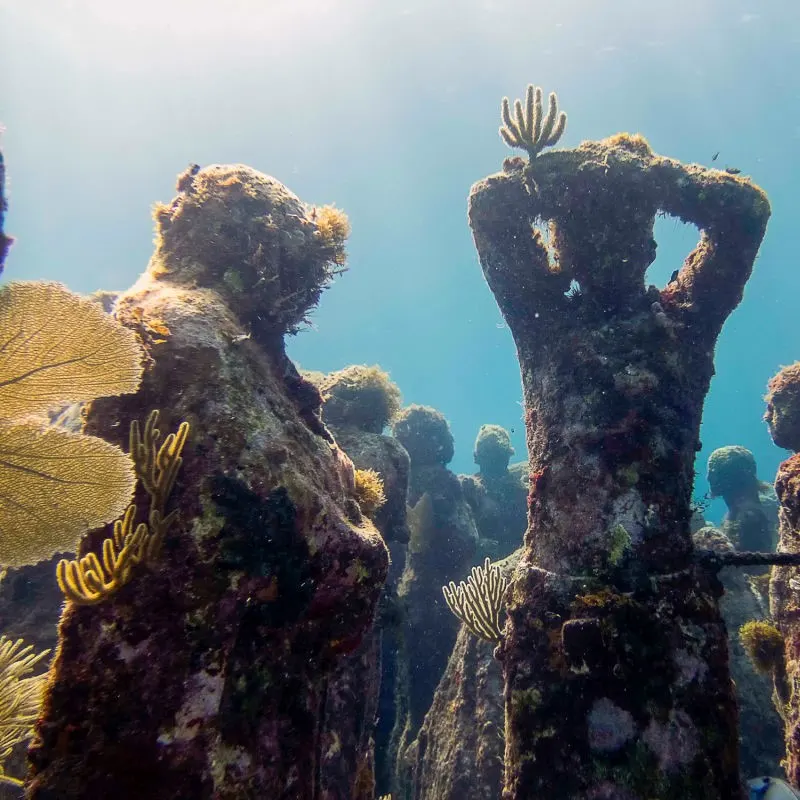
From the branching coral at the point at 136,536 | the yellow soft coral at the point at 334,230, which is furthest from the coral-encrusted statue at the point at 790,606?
the branching coral at the point at 136,536

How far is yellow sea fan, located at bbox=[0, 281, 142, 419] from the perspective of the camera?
93.1 inches

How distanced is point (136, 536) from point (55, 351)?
3.49 feet

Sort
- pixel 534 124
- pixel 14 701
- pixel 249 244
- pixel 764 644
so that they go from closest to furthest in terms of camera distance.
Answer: pixel 14 701 < pixel 249 244 < pixel 764 644 < pixel 534 124

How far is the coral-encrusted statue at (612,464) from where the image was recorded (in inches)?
155

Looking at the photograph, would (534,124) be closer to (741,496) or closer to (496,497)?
(496,497)

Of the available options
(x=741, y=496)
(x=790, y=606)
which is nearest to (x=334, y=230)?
(x=790, y=606)

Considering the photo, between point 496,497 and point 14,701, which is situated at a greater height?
point 496,497

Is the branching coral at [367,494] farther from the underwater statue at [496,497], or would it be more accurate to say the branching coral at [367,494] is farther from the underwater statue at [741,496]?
the underwater statue at [741,496]

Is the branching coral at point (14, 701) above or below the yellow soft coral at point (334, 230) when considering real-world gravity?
below

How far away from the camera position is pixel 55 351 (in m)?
2.46

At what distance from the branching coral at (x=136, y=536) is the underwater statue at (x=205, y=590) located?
0.04ft

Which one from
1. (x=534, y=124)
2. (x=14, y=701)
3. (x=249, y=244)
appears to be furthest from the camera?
(x=534, y=124)

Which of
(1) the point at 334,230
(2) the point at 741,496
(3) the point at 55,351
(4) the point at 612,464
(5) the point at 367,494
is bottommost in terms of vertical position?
(3) the point at 55,351

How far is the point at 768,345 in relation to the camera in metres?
110
